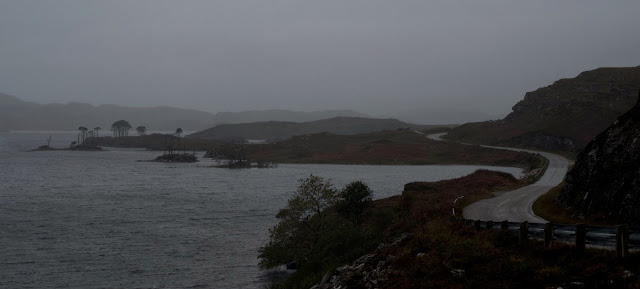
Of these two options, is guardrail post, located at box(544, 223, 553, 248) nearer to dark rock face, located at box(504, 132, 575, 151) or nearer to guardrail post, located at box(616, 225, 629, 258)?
guardrail post, located at box(616, 225, 629, 258)

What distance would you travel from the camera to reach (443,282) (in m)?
21.6

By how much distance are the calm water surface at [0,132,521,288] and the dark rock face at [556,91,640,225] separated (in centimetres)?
2875

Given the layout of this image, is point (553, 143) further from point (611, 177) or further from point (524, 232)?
point (524, 232)

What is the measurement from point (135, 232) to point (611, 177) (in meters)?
56.7

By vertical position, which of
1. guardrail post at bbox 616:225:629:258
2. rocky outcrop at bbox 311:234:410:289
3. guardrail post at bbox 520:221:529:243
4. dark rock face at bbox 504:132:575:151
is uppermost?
dark rock face at bbox 504:132:575:151

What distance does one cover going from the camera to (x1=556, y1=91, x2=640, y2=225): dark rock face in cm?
3300

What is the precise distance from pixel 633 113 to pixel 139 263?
48484mm

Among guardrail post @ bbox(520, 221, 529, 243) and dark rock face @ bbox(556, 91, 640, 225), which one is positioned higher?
dark rock face @ bbox(556, 91, 640, 225)

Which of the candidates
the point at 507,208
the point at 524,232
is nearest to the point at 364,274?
the point at 524,232

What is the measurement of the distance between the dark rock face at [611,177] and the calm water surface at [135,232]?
94.3 ft

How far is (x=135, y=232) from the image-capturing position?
66938 millimetres

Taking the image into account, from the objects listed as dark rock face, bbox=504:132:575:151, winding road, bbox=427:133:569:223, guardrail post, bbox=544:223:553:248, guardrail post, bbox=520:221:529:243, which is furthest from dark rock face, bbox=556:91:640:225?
dark rock face, bbox=504:132:575:151

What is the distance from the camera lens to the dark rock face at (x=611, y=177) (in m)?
33.0

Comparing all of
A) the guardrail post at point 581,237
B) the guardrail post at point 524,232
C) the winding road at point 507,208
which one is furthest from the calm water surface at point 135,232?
the guardrail post at point 581,237
